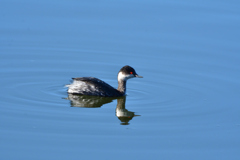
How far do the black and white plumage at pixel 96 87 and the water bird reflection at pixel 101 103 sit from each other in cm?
9

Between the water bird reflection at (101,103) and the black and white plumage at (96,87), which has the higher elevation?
the black and white plumage at (96,87)

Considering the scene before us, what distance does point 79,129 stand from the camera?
31.0ft

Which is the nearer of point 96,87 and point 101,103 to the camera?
point 101,103

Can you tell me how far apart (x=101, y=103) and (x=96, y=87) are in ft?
1.25

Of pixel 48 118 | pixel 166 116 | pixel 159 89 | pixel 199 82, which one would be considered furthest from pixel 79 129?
pixel 199 82

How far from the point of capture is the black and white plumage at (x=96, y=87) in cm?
1158

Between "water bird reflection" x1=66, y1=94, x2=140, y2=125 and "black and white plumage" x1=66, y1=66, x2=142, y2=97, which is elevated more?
"black and white plumage" x1=66, y1=66, x2=142, y2=97

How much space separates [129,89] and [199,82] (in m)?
1.56

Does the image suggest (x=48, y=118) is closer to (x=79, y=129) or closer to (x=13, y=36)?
(x=79, y=129)

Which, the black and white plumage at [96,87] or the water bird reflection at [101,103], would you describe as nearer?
the water bird reflection at [101,103]

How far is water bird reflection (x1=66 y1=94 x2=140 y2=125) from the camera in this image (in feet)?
34.5

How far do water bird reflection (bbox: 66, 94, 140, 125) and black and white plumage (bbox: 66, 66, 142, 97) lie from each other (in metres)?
0.09

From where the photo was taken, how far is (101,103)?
11.4 meters

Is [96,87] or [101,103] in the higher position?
[96,87]
